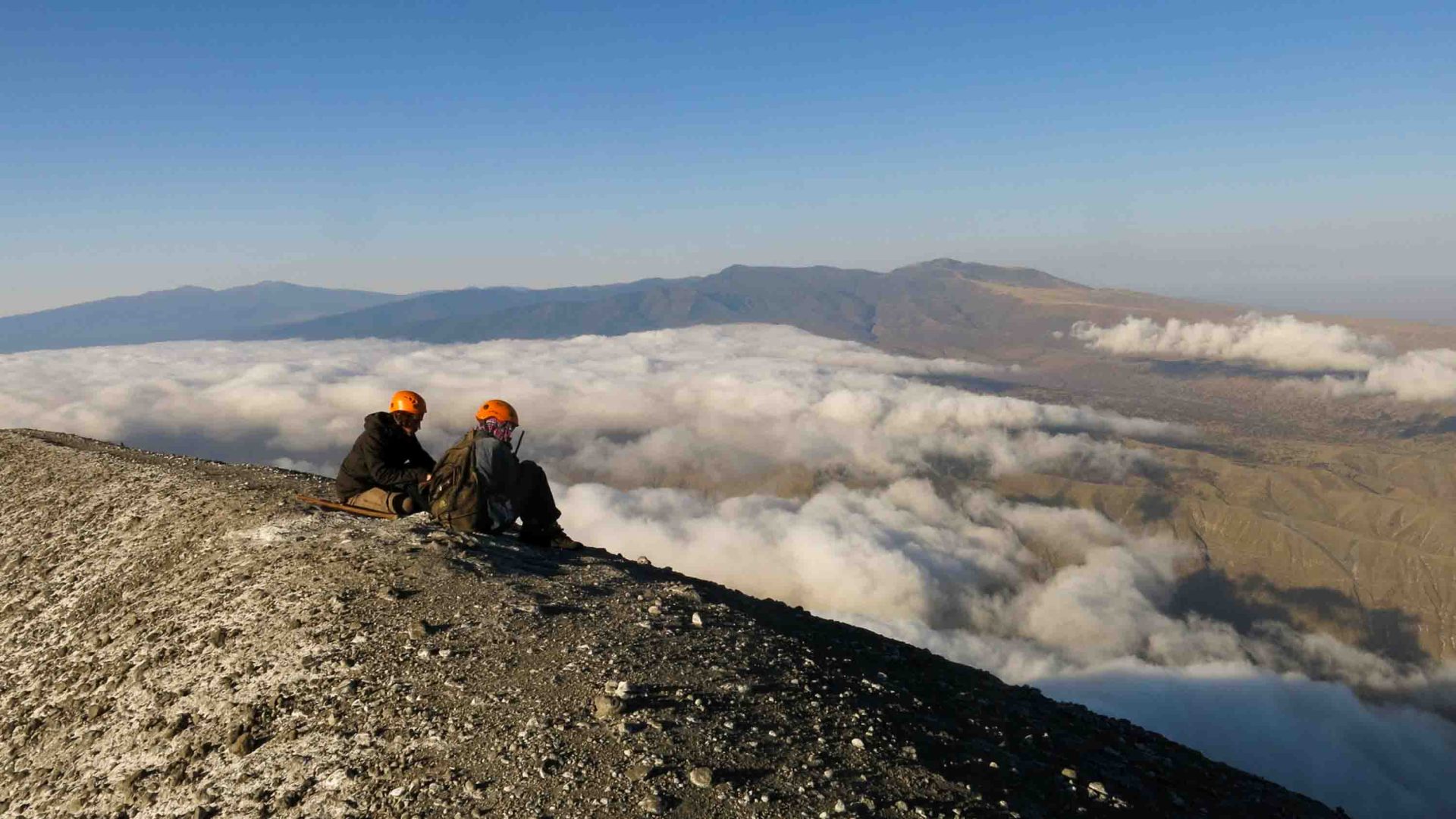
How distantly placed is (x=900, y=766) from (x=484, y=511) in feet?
33.3

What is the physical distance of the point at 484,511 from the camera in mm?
16188

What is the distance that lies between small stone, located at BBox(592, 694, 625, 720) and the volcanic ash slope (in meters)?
0.04

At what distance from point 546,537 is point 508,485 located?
1.93 metres

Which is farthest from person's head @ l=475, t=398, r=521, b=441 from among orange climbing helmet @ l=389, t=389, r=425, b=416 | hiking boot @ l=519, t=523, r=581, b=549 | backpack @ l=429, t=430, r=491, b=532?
hiking boot @ l=519, t=523, r=581, b=549

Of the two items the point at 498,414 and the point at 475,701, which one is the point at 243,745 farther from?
the point at 498,414

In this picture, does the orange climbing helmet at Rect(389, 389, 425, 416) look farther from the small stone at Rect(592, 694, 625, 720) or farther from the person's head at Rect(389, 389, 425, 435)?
the small stone at Rect(592, 694, 625, 720)

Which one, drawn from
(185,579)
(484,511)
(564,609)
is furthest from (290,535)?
(564,609)

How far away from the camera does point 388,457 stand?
16.9 meters

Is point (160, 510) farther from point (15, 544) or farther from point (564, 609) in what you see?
point (564, 609)

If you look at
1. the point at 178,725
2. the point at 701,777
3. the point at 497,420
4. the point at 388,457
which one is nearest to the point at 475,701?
the point at 701,777

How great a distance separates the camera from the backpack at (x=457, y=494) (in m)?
15.7

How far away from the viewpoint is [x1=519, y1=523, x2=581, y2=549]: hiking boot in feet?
56.4

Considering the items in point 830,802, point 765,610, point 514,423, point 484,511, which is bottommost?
point 765,610

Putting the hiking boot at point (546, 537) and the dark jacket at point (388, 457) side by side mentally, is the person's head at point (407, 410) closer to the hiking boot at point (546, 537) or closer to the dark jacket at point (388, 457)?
the dark jacket at point (388, 457)
